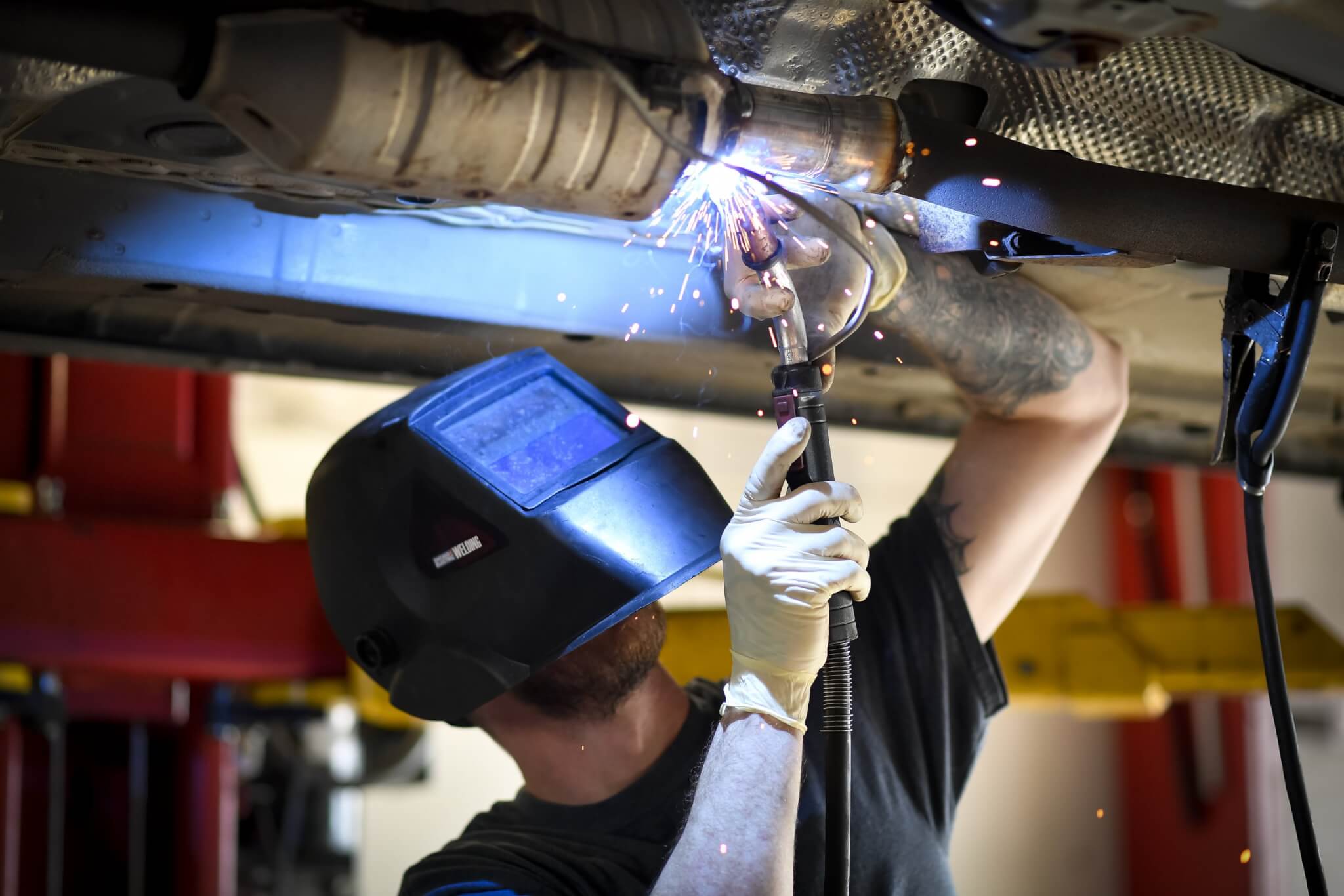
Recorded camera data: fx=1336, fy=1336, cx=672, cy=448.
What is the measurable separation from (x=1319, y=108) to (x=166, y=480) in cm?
236

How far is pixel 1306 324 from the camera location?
130 centimetres

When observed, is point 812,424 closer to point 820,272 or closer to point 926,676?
point 820,272

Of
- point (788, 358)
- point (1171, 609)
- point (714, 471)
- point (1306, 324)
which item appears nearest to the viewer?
point (1306, 324)

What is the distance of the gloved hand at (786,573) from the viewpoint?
1.39m

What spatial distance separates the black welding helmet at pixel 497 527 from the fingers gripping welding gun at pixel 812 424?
8.2 inches

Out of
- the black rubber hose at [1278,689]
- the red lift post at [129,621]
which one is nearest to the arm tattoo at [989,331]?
the black rubber hose at [1278,689]

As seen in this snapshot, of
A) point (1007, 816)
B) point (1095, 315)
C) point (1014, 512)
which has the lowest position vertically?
point (1007, 816)

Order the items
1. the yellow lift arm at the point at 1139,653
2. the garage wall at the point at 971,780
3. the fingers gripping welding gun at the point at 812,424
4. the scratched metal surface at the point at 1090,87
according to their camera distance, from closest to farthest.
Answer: the scratched metal surface at the point at 1090,87, the fingers gripping welding gun at the point at 812,424, the yellow lift arm at the point at 1139,653, the garage wall at the point at 971,780

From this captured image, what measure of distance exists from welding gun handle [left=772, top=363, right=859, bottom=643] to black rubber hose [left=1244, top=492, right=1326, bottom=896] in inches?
15.8

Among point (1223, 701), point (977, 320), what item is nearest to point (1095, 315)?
point (977, 320)

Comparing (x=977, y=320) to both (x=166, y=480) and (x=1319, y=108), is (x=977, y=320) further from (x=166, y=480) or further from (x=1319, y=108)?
(x=166, y=480)

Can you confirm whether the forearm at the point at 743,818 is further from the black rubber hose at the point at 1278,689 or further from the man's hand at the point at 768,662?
the black rubber hose at the point at 1278,689

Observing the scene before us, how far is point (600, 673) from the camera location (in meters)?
1.73

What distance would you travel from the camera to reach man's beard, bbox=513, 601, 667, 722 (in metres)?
1.71
